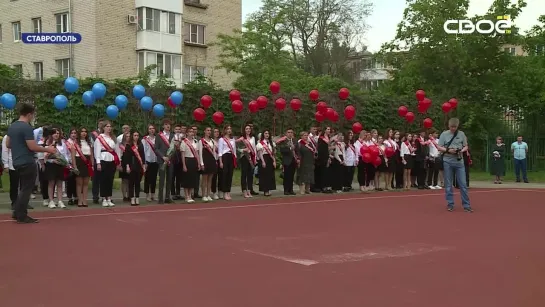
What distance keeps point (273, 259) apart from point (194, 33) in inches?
1387

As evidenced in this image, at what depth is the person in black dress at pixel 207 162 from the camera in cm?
1509

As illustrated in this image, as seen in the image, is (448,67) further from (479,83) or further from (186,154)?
(186,154)

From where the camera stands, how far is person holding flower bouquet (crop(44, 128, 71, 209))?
42.2 ft

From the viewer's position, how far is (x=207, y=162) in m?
15.1

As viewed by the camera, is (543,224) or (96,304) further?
(543,224)

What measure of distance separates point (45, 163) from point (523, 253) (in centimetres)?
926

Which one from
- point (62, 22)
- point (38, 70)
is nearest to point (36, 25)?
point (62, 22)

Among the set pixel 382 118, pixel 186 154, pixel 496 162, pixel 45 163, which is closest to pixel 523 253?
pixel 186 154

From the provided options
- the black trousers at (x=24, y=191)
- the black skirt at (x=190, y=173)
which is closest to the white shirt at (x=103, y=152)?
the black skirt at (x=190, y=173)

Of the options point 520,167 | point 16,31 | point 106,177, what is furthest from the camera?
point 16,31

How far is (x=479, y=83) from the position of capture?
3036 cm

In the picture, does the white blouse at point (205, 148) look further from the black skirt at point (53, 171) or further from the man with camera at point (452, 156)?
the man with camera at point (452, 156)

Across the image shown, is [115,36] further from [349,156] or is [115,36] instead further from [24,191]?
[24,191]

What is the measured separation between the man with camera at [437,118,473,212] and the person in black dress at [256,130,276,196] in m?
4.80
